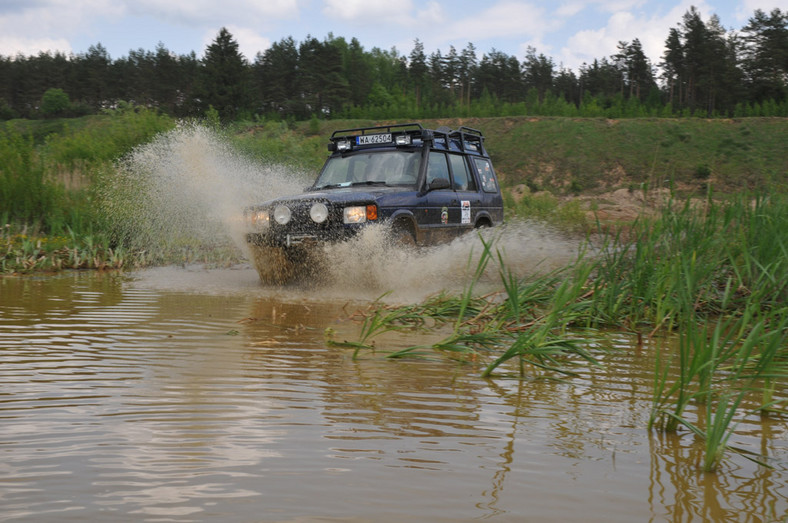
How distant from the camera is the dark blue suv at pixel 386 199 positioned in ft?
24.9

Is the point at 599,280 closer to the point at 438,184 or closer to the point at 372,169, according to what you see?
the point at 438,184

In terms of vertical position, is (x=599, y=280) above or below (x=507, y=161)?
below

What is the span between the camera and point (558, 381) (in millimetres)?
3584

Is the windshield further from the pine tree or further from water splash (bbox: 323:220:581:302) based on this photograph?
the pine tree

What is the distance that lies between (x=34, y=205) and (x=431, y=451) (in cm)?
1069

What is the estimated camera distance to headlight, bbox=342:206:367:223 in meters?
7.51

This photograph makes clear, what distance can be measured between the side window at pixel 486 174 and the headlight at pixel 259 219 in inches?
136

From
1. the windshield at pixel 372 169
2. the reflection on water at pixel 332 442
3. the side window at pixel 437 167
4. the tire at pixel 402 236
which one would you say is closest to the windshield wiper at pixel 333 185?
the windshield at pixel 372 169

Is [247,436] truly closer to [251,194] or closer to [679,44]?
[251,194]

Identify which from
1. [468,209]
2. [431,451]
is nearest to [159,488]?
[431,451]

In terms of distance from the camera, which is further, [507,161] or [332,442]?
[507,161]

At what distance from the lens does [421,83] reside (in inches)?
3939

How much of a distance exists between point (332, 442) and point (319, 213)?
17.1 feet

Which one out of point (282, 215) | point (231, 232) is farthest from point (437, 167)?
point (231, 232)
